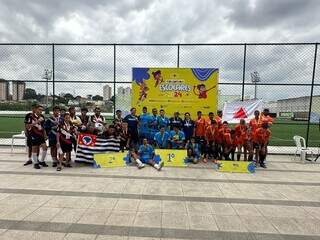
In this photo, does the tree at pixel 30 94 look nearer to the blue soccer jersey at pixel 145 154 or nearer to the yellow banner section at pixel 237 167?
the blue soccer jersey at pixel 145 154

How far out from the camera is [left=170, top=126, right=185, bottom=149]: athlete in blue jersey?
10435 millimetres

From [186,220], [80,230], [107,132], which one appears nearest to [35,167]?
[107,132]

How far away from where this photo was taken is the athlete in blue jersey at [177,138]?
10435 millimetres

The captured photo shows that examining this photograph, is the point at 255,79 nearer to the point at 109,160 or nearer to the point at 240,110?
the point at 240,110

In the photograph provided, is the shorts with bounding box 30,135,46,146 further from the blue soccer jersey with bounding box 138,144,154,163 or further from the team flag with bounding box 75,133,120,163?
the blue soccer jersey with bounding box 138,144,154,163

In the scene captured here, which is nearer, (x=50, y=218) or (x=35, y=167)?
(x=50, y=218)

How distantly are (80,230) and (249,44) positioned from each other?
33.2 ft

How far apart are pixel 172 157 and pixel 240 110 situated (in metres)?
3.87

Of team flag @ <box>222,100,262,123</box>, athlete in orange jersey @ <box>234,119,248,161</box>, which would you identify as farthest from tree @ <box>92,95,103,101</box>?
athlete in orange jersey @ <box>234,119,248,161</box>

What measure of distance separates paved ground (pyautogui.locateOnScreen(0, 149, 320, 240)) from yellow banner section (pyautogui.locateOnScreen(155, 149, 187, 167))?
655 mm

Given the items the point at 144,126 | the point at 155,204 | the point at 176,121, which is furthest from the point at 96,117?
the point at 155,204

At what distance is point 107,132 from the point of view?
32.9 ft

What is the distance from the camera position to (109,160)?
940 cm

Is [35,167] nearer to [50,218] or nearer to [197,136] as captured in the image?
[50,218]
